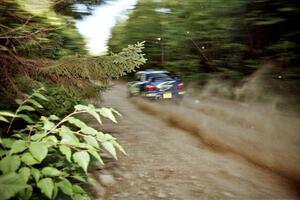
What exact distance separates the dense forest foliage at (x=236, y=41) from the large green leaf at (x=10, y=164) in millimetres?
7356

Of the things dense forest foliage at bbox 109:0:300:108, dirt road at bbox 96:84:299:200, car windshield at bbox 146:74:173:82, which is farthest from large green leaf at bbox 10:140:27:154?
car windshield at bbox 146:74:173:82

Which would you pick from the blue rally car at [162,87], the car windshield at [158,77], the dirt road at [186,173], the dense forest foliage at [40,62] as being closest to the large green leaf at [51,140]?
the dense forest foliage at [40,62]

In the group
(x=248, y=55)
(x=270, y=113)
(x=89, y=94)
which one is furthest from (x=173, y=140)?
(x=248, y=55)

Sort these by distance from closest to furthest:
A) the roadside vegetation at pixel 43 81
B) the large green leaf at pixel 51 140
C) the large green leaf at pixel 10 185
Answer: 1. the large green leaf at pixel 10 185
2. the large green leaf at pixel 51 140
3. the roadside vegetation at pixel 43 81

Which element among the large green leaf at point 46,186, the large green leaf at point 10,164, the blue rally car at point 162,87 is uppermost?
the large green leaf at point 10,164

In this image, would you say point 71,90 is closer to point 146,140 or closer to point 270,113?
point 146,140

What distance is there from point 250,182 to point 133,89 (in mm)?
10569

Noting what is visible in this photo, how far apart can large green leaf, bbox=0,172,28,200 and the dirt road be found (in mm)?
2669

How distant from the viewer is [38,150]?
1.69m

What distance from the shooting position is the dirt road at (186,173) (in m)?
4.22

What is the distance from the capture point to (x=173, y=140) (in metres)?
7.29

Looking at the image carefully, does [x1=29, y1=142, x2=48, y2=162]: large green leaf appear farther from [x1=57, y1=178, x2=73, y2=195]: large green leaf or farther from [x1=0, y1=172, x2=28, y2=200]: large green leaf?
[x1=57, y1=178, x2=73, y2=195]: large green leaf

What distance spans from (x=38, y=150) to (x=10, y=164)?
182 millimetres

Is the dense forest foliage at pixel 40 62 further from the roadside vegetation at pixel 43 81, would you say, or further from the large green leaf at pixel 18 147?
the large green leaf at pixel 18 147
